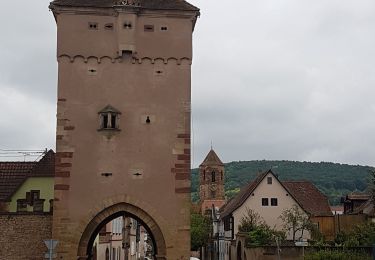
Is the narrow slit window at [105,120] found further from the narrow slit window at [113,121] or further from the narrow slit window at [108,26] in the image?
the narrow slit window at [108,26]

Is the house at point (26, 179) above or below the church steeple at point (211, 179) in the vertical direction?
below

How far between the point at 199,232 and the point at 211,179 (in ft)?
111

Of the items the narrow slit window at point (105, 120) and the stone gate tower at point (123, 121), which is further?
the narrow slit window at point (105, 120)

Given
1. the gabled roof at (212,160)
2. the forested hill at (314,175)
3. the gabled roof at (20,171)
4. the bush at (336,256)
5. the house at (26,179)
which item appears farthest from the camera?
the forested hill at (314,175)

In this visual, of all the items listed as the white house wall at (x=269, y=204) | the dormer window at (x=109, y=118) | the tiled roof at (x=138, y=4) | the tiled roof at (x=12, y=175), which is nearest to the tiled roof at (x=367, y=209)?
the white house wall at (x=269, y=204)

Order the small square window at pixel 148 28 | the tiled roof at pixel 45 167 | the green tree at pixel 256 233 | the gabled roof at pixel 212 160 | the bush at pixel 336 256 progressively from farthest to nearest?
the gabled roof at pixel 212 160 < the green tree at pixel 256 233 < the tiled roof at pixel 45 167 < the bush at pixel 336 256 < the small square window at pixel 148 28

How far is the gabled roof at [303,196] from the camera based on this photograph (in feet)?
151

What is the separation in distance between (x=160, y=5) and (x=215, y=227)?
126 ft

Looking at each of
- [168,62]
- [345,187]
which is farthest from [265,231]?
[345,187]

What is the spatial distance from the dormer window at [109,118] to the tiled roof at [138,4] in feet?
13.1

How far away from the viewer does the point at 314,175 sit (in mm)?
128625

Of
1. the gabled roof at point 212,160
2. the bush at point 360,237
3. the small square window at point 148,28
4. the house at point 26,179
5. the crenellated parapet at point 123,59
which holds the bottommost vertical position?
the bush at point 360,237

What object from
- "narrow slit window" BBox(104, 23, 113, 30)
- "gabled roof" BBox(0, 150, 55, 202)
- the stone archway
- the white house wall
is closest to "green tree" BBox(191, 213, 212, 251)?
the white house wall

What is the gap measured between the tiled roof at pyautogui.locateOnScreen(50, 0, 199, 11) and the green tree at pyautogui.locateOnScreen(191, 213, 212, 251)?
35760 mm
